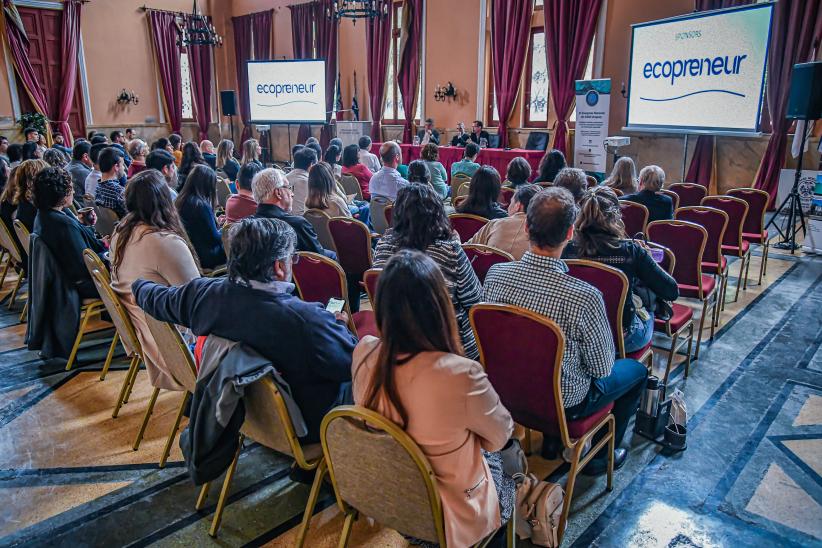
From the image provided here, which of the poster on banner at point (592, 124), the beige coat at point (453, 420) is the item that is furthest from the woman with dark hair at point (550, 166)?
the beige coat at point (453, 420)

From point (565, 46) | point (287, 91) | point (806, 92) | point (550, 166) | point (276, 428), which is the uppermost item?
point (565, 46)

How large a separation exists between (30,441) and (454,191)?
4901 millimetres

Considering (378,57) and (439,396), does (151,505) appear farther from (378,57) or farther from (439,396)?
(378,57)

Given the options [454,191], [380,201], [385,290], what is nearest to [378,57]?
[454,191]

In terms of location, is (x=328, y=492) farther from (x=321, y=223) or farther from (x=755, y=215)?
(x=755, y=215)

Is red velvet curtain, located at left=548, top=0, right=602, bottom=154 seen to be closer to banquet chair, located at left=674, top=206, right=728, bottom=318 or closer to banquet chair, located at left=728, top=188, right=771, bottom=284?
banquet chair, located at left=728, top=188, right=771, bottom=284

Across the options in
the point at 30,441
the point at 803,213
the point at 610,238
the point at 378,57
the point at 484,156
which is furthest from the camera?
the point at 378,57

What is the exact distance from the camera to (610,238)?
266 cm

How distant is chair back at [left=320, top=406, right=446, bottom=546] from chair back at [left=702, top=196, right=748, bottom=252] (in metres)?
3.92

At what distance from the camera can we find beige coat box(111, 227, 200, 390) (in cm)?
264

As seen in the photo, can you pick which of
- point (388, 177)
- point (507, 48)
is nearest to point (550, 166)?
point (388, 177)

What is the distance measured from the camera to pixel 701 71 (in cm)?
738

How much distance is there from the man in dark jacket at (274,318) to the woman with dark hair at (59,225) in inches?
84.4

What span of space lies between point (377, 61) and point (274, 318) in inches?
465
